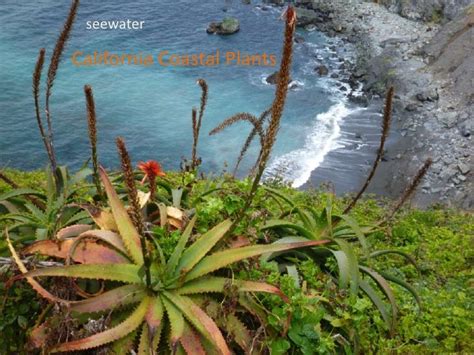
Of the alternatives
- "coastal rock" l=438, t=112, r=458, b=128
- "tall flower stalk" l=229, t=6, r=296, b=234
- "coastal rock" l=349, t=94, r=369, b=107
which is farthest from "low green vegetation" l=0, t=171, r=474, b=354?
"coastal rock" l=349, t=94, r=369, b=107

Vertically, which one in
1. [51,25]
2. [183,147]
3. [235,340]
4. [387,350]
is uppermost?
[235,340]

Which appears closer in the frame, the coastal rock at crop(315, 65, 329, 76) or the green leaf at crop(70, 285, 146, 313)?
the green leaf at crop(70, 285, 146, 313)

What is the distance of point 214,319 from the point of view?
11.6ft

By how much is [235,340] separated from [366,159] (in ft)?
78.7

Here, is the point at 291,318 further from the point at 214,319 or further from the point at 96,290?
the point at 96,290

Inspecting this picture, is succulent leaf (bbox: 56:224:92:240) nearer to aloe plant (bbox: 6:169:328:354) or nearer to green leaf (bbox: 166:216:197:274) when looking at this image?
aloe plant (bbox: 6:169:328:354)

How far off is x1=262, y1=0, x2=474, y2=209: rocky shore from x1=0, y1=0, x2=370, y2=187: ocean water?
2410 millimetres

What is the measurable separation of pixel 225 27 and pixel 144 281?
36487 millimetres

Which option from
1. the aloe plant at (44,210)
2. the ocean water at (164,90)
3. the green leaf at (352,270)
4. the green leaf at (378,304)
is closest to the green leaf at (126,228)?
the aloe plant at (44,210)

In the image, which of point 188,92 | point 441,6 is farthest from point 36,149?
point 441,6

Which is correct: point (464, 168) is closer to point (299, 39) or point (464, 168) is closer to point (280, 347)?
point (299, 39)

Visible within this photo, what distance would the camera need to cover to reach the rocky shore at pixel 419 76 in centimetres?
2373

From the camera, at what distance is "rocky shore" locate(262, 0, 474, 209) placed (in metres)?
23.7

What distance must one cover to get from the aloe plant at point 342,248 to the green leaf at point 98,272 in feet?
4.07
